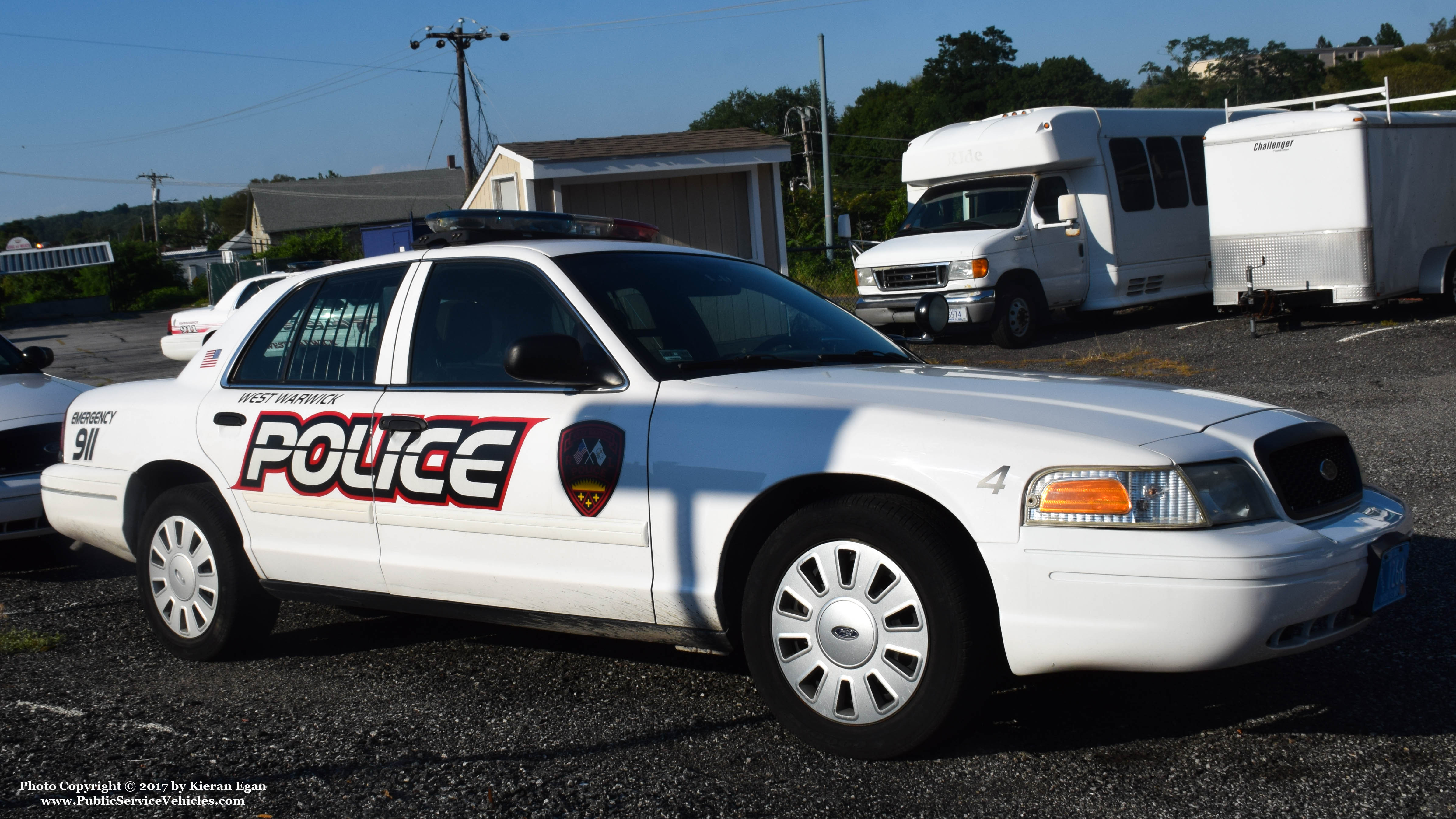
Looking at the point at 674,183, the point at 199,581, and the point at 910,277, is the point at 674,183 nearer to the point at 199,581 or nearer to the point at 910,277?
the point at 910,277

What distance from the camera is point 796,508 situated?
148 inches

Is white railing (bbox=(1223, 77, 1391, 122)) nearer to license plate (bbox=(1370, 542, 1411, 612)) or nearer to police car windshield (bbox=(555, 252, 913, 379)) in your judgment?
police car windshield (bbox=(555, 252, 913, 379))

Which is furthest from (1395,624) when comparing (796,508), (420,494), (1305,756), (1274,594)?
(420,494)

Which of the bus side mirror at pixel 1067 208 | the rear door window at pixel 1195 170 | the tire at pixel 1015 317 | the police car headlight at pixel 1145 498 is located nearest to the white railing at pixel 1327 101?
the rear door window at pixel 1195 170

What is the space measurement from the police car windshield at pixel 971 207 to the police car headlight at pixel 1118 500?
1267cm

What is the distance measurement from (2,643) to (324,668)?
1.60 meters

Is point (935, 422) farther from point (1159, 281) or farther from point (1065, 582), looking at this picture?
point (1159, 281)

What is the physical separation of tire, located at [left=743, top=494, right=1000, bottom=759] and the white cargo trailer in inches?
500

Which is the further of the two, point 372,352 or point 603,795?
point 372,352

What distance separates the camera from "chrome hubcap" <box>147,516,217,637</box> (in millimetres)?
4848

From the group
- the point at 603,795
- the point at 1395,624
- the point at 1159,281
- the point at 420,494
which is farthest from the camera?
the point at 1159,281

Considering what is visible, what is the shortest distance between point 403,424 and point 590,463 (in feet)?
2.71

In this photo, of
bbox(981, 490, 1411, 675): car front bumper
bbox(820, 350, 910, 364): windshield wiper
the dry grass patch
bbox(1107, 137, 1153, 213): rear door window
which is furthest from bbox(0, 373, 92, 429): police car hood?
bbox(1107, 137, 1153, 213): rear door window

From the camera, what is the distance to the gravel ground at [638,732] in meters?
3.31
